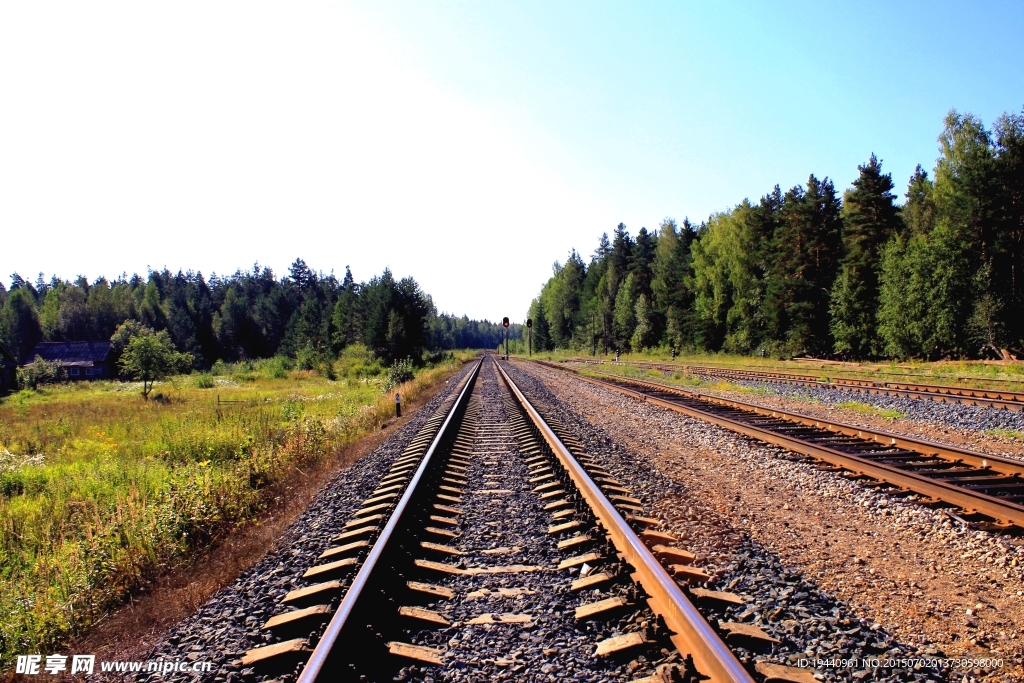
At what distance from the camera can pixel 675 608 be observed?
324cm

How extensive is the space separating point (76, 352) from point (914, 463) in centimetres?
8897

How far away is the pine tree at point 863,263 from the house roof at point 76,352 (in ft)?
259

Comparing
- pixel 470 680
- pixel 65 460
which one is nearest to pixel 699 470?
pixel 470 680

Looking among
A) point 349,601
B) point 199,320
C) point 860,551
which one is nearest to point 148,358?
point 349,601

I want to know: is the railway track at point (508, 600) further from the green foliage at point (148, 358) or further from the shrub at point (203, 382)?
the shrub at point (203, 382)

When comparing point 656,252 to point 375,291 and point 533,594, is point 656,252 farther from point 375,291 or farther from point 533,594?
point 533,594

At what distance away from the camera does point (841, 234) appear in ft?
150

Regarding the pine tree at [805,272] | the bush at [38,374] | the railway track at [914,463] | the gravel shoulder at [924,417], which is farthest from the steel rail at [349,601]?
the bush at [38,374]

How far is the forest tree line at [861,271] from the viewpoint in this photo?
33625mm

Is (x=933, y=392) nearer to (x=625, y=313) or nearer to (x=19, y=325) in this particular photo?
(x=625, y=313)

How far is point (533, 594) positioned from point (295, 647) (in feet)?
4.94

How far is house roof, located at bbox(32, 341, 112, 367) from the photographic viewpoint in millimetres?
72625

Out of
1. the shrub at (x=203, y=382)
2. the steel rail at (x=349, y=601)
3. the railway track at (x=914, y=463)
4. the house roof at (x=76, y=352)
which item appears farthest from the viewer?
the house roof at (x=76, y=352)

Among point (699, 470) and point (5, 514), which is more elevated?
point (699, 470)
